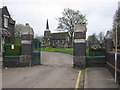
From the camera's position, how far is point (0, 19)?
93.8 feet

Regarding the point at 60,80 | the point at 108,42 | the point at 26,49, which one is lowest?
the point at 60,80

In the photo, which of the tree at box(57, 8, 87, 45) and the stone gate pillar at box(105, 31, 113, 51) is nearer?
the stone gate pillar at box(105, 31, 113, 51)

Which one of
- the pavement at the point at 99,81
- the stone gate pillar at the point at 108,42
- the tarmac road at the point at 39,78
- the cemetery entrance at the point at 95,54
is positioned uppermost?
the stone gate pillar at the point at 108,42

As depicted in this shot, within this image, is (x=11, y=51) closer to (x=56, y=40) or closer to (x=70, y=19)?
(x=70, y=19)

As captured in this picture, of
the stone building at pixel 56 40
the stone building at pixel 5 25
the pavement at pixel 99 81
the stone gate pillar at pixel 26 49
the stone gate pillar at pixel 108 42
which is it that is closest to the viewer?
the pavement at pixel 99 81

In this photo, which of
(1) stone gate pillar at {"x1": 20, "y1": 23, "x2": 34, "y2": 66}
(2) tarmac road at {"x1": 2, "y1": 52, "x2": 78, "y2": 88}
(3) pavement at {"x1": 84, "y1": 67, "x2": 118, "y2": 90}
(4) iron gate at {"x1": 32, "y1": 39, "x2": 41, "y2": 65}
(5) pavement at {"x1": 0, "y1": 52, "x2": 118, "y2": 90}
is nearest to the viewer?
(3) pavement at {"x1": 84, "y1": 67, "x2": 118, "y2": 90}

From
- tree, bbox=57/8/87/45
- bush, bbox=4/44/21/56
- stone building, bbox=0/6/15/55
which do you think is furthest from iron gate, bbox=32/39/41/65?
tree, bbox=57/8/87/45

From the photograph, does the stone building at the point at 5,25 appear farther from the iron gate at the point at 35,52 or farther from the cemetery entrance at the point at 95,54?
the cemetery entrance at the point at 95,54

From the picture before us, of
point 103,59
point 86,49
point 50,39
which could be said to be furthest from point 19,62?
point 50,39

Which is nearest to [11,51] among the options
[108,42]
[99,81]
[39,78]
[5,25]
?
[39,78]

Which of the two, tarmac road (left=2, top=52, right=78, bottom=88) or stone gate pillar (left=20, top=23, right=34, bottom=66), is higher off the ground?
stone gate pillar (left=20, top=23, right=34, bottom=66)

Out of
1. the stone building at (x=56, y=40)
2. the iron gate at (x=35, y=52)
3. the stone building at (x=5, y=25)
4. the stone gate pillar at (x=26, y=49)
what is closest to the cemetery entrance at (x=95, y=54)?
the iron gate at (x=35, y=52)

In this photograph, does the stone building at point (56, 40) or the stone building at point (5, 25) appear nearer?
the stone building at point (5, 25)

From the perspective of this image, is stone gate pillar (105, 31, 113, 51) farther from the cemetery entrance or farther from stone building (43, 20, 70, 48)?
stone building (43, 20, 70, 48)
